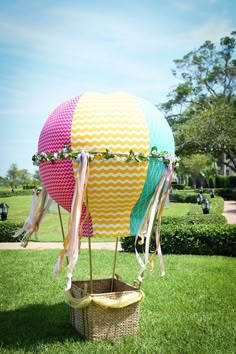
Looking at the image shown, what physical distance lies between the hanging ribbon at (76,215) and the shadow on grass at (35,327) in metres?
1.13

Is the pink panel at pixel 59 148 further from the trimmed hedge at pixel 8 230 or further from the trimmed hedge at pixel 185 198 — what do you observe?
the trimmed hedge at pixel 185 198

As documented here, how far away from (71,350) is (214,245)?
287 inches

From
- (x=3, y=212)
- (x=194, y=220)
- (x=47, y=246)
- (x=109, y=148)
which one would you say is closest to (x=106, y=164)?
(x=109, y=148)

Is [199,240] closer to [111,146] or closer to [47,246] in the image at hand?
[47,246]

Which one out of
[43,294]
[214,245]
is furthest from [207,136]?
[43,294]

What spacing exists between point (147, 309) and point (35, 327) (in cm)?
174

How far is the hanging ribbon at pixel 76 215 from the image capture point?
4.59 m

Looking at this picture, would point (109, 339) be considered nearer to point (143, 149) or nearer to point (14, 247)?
point (143, 149)

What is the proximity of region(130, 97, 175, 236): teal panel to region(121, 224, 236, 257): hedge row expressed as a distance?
256 inches

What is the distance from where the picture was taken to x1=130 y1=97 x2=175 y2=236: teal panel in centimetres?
500

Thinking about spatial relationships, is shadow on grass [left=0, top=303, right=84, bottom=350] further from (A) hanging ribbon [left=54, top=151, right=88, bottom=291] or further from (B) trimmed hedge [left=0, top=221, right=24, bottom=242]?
(B) trimmed hedge [left=0, top=221, right=24, bottom=242]

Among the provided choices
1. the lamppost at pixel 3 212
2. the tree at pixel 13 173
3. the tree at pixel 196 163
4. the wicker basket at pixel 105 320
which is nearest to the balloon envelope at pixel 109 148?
the wicker basket at pixel 105 320

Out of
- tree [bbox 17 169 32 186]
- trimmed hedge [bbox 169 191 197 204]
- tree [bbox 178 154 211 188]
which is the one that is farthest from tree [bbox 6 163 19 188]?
trimmed hedge [bbox 169 191 197 204]

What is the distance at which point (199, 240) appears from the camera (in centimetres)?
1156
